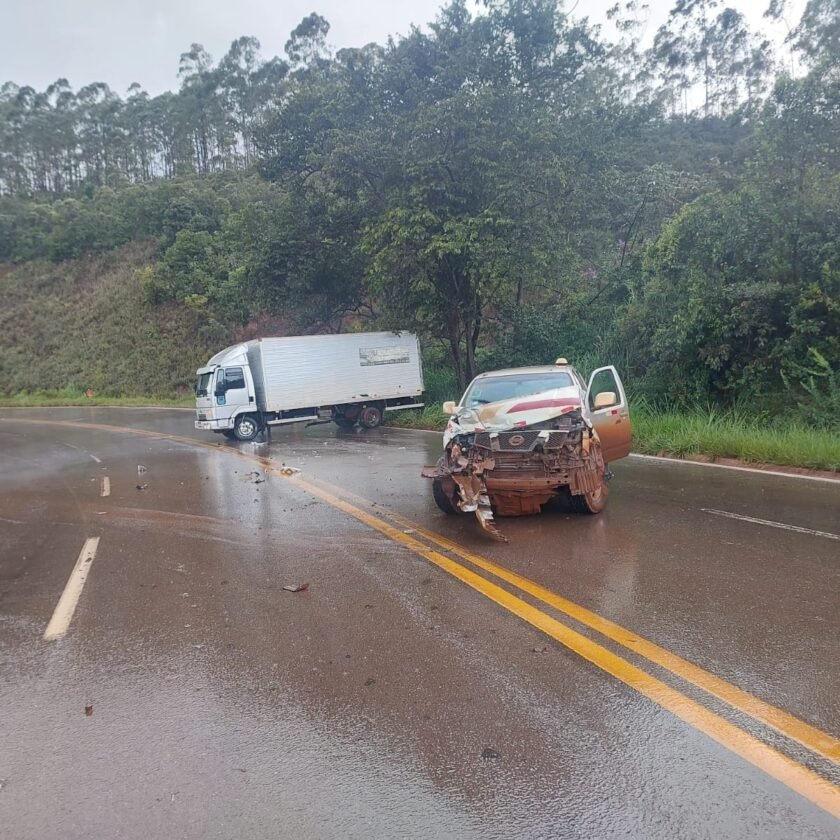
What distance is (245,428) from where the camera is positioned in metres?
20.6

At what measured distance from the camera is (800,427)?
12.9 m

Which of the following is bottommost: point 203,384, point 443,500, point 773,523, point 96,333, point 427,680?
point 773,523

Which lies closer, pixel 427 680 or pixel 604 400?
pixel 427 680

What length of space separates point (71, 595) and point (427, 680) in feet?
11.4

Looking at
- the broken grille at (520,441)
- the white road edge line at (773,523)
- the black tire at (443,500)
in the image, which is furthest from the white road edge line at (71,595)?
the white road edge line at (773,523)

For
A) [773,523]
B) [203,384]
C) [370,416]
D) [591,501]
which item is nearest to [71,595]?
[591,501]

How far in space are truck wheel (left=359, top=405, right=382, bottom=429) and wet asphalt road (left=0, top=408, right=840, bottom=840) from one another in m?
14.7

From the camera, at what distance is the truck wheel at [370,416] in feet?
75.0

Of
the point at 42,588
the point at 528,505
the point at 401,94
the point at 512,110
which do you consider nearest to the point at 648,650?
the point at 528,505

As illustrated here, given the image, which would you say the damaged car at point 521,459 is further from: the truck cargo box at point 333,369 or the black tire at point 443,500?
the truck cargo box at point 333,369

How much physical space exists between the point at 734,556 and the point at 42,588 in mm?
5981

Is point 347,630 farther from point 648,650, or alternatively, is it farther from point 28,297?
point 28,297

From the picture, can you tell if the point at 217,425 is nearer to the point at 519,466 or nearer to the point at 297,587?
the point at 519,466

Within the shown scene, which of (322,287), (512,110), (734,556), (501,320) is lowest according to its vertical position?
(734,556)
